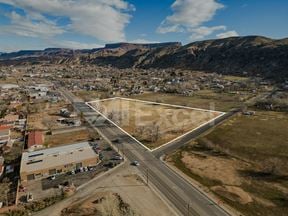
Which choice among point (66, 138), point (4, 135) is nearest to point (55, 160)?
point (66, 138)

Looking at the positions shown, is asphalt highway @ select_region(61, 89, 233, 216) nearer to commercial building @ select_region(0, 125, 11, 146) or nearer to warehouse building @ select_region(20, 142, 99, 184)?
warehouse building @ select_region(20, 142, 99, 184)

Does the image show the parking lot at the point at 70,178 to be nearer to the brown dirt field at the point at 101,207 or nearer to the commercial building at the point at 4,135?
the brown dirt field at the point at 101,207

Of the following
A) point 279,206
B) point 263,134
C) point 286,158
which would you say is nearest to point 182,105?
point 263,134

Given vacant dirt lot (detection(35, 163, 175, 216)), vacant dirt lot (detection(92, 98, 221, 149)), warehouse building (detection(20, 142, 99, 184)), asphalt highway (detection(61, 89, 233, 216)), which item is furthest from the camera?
vacant dirt lot (detection(92, 98, 221, 149))

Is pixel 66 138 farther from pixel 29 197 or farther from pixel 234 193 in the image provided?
pixel 234 193

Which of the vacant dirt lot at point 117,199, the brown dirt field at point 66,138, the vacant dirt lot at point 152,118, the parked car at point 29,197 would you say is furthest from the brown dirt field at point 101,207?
the brown dirt field at point 66,138

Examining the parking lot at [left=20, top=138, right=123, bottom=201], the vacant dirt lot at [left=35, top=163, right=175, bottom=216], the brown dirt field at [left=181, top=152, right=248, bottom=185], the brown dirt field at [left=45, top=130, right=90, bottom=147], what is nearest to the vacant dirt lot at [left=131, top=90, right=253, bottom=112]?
the brown dirt field at [left=181, top=152, right=248, bottom=185]
